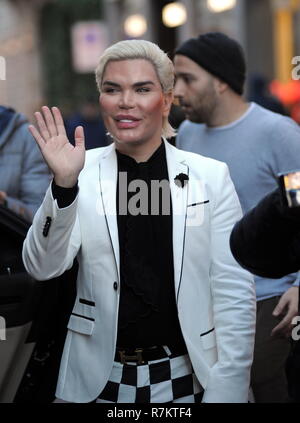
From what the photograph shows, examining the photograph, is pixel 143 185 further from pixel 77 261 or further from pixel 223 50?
pixel 223 50

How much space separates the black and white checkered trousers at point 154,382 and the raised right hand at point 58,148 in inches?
26.4

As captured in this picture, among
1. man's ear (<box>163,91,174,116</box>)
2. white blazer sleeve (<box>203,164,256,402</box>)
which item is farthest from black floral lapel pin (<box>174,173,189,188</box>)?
man's ear (<box>163,91,174,116</box>)

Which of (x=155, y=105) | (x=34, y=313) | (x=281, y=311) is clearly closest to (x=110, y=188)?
(x=155, y=105)

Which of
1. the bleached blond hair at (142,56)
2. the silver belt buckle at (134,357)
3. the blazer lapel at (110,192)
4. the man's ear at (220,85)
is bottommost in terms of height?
the silver belt buckle at (134,357)

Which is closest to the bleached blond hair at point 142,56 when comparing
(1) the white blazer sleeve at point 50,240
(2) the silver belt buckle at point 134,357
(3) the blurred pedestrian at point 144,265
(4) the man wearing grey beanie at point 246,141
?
(3) the blurred pedestrian at point 144,265

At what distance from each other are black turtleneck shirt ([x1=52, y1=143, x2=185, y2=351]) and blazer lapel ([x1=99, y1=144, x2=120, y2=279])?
0.07 ft

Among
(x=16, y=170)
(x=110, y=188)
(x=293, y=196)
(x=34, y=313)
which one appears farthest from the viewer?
(x=16, y=170)

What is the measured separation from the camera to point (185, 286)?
9.46ft

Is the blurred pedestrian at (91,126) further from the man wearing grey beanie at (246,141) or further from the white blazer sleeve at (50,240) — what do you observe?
the white blazer sleeve at (50,240)

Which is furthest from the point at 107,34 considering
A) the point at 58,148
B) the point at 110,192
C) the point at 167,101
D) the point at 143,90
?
the point at 58,148

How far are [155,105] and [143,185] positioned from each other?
0.93 feet

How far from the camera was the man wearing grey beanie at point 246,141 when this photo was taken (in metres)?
3.66

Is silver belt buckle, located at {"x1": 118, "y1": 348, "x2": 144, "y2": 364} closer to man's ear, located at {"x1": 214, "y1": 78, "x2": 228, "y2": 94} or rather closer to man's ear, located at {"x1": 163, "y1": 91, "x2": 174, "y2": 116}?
man's ear, located at {"x1": 163, "y1": 91, "x2": 174, "y2": 116}

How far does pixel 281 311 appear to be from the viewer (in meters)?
3.39
